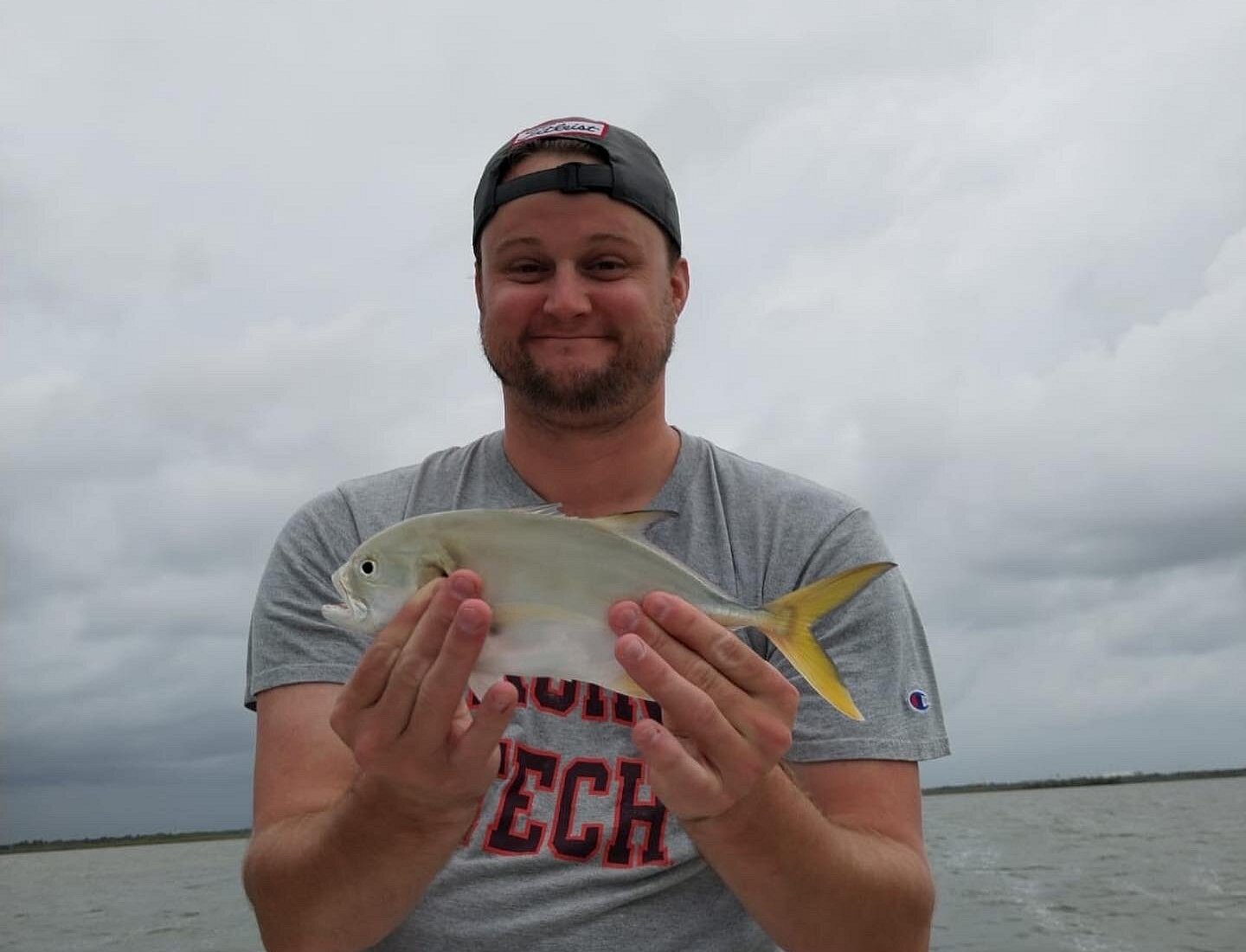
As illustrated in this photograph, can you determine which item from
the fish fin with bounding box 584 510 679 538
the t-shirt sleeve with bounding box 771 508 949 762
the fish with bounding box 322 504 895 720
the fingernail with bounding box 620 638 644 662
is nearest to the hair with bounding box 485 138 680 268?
the t-shirt sleeve with bounding box 771 508 949 762

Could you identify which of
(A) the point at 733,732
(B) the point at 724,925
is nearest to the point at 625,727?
(B) the point at 724,925

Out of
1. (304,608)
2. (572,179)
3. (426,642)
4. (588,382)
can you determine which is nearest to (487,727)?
(426,642)

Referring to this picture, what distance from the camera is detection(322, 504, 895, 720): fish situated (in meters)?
3.35

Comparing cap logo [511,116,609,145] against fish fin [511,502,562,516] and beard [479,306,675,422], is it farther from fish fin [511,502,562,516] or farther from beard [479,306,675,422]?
fish fin [511,502,562,516]

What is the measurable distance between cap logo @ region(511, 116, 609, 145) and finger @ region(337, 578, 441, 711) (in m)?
2.39

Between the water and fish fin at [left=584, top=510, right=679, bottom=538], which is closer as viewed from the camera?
fish fin at [left=584, top=510, right=679, bottom=538]

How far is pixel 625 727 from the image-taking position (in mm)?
4289

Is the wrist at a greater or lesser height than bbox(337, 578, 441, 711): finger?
lesser

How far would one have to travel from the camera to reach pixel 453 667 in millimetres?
3129

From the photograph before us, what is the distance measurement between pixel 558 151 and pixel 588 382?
1033 millimetres

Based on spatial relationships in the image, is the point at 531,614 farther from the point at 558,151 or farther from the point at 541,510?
the point at 558,151

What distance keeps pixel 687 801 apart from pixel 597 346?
2.01 meters

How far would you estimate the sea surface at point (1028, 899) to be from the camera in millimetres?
27203

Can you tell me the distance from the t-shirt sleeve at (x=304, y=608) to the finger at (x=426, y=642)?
4.26 feet
